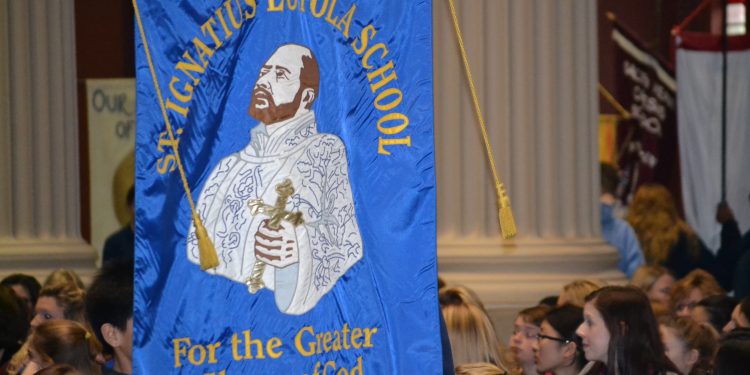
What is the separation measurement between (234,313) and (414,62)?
0.79 m

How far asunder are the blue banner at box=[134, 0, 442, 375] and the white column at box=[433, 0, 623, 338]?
13.3ft

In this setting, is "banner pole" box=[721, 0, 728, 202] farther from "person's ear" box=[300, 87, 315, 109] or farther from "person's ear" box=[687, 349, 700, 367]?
"person's ear" box=[300, 87, 315, 109]

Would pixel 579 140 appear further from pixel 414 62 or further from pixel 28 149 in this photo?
pixel 414 62

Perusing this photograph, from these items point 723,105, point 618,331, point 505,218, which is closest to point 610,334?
point 618,331

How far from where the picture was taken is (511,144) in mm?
7391

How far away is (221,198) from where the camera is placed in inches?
126

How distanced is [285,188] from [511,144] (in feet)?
14.0

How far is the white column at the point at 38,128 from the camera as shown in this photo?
870 cm

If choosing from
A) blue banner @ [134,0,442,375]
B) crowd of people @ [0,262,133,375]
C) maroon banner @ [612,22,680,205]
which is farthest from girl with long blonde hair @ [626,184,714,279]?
blue banner @ [134,0,442,375]

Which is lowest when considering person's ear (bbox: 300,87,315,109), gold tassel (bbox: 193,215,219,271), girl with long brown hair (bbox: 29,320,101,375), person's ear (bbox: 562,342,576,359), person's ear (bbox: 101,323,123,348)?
person's ear (bbox: 562,342,576,359)

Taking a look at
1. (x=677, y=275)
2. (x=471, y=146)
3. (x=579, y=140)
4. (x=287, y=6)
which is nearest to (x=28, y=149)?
(x=471, y=146)

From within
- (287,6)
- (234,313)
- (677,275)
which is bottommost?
(677,275)

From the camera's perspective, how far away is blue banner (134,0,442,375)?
3.14 m

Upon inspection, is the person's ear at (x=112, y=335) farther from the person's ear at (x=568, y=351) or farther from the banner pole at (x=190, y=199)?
the person's ear at (x=568, y=351)
